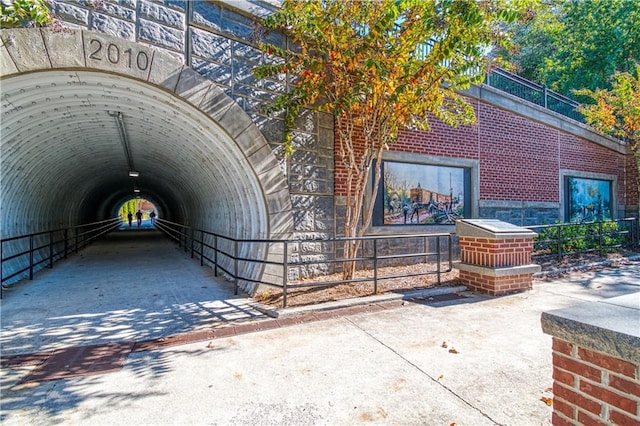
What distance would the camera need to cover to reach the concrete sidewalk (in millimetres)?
2455

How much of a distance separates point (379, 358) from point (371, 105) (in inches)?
165

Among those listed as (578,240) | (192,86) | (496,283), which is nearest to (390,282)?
(496,283)

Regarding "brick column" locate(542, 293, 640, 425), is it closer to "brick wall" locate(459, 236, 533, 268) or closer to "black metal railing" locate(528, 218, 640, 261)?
"brick wall" locate(459, 236, 533, 268)

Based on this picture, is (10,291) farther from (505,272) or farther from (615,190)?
(615,190)

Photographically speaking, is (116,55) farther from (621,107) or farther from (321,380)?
(621,107)

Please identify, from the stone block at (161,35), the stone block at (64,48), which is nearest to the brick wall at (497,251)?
the stone block at (161,35)

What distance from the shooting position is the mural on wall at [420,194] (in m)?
7.88

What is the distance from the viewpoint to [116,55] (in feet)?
16.4

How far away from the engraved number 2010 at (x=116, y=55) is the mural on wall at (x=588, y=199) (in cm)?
1294

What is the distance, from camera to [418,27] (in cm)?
507

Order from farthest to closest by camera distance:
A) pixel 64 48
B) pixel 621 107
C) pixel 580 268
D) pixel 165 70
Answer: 1. pixel 621 107
2. pixel 580 268
3. pixel 165 70
4. pixel 64 48

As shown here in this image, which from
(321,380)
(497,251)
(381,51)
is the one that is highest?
(381,51)

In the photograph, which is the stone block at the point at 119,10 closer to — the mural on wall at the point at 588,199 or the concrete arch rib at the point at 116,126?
the concrete arch rib at the point at 116,126

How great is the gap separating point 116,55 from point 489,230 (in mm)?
6754
